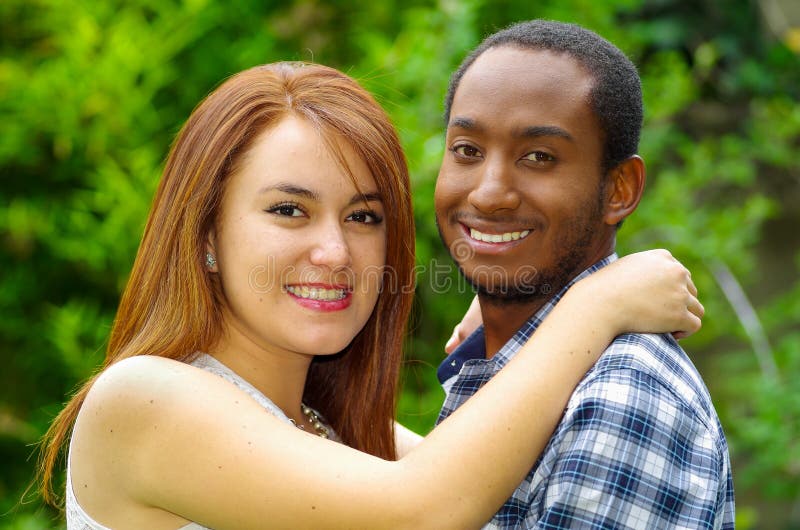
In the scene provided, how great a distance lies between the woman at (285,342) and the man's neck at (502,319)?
0.19 meters

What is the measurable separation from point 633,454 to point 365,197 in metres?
0.96

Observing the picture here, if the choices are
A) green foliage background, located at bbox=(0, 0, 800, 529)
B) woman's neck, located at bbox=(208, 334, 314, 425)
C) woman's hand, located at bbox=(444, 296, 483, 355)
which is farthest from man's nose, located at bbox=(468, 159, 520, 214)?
green foliage background, located at bbox=(0, 0, 800, 529)

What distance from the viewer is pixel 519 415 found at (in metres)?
1.87

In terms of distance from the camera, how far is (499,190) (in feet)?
6.66

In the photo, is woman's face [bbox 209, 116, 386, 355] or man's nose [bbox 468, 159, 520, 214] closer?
man's nose [bbox 468, 159, 520, 214]

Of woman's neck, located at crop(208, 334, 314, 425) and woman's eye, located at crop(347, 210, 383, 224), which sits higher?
woman's eye, located at crop(347, 210, 383, 224)

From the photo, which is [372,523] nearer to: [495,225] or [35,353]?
[495,225]

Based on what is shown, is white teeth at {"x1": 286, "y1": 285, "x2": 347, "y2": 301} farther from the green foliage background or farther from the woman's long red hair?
the green foliage background

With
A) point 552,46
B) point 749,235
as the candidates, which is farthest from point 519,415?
point 749,235

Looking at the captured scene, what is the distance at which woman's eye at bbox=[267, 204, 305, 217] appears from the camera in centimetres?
225

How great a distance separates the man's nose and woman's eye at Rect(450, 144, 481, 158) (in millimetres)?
89

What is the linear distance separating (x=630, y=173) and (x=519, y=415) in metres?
0.62

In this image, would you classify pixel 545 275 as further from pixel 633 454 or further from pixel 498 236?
pixel 633 454

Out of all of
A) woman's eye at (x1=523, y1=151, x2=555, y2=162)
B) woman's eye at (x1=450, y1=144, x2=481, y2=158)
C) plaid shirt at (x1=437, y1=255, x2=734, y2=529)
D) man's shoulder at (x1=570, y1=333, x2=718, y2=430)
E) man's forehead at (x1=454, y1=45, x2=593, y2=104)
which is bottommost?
plaid shirt at (x1=437, y1=255, x2=734, y2=529)
